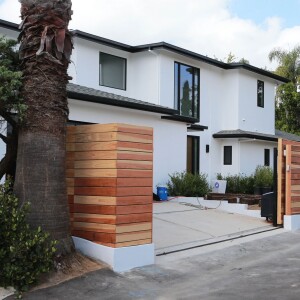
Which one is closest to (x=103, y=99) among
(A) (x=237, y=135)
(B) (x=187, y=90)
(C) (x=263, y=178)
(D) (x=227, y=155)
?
(B) (x=187, y=90)

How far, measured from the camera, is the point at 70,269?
6844mm

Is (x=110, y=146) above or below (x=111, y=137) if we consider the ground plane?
below

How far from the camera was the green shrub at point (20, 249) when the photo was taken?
20.0ft

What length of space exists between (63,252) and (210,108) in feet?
49.9

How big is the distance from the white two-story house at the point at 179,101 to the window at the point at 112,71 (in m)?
0.04

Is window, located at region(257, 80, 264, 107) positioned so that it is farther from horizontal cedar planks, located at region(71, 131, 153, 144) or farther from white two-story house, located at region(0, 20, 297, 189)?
horizontal cedar planks, located at region(71, 131, 153, 144)

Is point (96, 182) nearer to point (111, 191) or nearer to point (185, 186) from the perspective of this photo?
point (111, 191)

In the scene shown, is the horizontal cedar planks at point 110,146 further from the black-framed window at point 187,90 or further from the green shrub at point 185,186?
the black-framed window at point 187,90

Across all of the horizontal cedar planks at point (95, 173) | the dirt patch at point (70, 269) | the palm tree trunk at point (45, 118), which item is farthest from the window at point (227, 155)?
the palm tree trunk at point (45, 118)

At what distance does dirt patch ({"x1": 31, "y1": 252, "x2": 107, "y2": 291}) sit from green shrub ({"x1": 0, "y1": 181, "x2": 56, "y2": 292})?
5.2 inches

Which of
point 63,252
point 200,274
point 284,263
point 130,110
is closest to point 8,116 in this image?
point 63,252

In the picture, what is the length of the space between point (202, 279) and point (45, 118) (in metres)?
3.25

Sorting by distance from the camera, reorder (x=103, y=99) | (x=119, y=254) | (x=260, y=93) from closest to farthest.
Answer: (x=119, y=254), (x=103, y=99), (x=260, y=93)

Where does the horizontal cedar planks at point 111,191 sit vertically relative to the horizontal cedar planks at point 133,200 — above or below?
above
